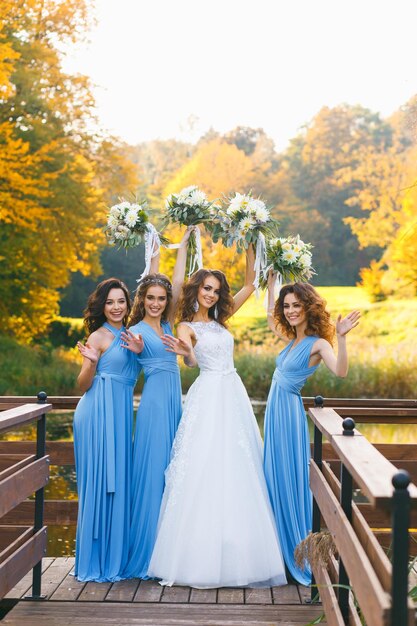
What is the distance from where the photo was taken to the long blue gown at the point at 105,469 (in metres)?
4.94

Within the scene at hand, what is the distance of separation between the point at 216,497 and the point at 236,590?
18.7 inches

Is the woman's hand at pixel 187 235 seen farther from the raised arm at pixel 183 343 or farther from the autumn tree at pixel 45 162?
the autumn tree at pixel 45 162

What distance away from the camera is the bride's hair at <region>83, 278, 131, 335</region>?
5.09 m

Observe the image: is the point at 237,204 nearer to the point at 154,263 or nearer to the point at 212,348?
the point at 154,263

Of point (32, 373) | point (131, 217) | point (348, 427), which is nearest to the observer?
point (348, 427)

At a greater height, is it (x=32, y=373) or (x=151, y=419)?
(x=151, y=419)

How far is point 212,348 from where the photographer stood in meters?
5.10

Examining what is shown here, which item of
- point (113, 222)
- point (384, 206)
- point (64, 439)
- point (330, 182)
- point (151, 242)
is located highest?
point (330, 182)

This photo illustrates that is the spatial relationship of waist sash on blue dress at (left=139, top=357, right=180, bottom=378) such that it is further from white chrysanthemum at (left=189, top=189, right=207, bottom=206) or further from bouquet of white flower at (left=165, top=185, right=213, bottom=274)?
white chrysanthemum at (left=189, top=189, right=207, bottom=206)

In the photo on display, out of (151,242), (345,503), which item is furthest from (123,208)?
(345,503)

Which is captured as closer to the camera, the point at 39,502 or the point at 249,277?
the point at 39,502

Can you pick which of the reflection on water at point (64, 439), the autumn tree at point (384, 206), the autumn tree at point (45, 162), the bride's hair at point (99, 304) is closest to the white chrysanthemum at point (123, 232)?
the bride's hair at point (99, 304)

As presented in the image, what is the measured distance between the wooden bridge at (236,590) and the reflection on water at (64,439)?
2.20 metres

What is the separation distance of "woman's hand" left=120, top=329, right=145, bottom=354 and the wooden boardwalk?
1.22 m
